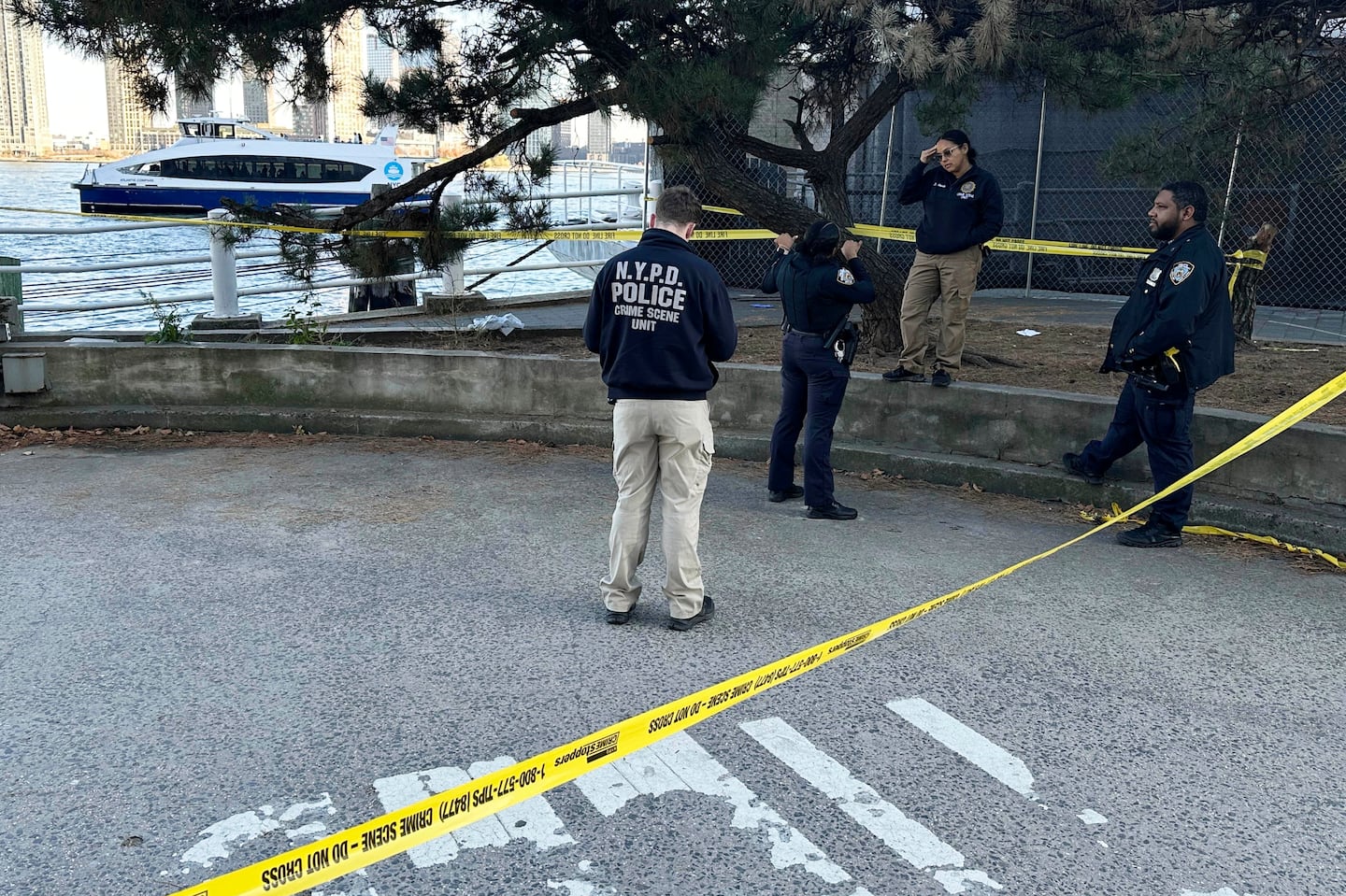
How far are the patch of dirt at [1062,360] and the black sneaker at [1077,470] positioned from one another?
1304 millimetres

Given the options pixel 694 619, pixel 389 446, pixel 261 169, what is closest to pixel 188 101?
pixel 389 446

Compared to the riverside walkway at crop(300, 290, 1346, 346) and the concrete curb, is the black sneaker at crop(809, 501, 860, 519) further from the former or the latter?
the riverside walkway at crop(300, 290, 1346, 346)

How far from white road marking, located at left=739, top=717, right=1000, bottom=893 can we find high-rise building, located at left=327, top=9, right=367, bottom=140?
684 cm

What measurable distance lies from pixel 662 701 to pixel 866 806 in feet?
3.22

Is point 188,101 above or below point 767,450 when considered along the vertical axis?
above

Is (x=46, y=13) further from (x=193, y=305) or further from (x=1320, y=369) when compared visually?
(x=193, y=305)

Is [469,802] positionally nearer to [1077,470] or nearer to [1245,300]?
[1077,470]

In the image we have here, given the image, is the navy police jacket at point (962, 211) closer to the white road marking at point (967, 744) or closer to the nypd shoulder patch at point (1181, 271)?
the nypd shoulder patch at point (1181, 271)

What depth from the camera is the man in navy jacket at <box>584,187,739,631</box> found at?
5008mm

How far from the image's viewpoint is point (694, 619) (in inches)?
202

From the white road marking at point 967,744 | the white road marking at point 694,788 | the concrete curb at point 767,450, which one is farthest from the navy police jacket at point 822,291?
the white road marking at point 694,788

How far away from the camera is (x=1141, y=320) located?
660 centimetres

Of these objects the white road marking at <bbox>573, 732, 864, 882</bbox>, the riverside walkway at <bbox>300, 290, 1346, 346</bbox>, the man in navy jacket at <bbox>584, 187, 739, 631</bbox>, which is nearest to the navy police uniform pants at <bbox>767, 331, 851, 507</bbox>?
the man in navy jacket at <bbox>584, 187, 739, 631</bbox>

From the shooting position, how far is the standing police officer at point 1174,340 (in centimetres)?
636
